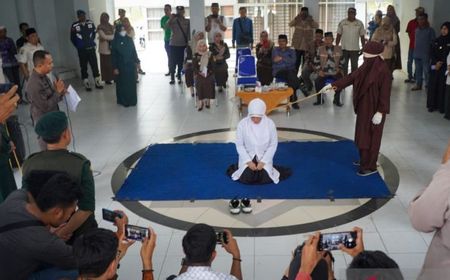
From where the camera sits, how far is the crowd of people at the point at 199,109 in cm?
232

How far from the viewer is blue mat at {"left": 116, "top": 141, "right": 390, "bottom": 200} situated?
5.33 meters

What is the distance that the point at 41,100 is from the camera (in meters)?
5.25

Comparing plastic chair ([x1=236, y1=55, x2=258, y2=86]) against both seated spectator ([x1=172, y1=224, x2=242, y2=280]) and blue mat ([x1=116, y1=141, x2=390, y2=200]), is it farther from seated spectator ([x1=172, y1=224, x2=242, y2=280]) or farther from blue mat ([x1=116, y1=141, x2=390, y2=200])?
seated spectator ([x1=172, y1=224, x2=242, y2=280])

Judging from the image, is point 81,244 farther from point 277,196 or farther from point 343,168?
point 343,168

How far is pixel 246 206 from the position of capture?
16.3ft

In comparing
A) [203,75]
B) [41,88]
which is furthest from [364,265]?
[203,75]

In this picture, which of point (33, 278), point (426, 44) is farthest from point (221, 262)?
point (426, 44)

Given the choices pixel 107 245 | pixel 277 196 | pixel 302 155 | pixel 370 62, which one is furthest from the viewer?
pixel 302 155

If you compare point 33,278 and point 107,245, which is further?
point 33,278

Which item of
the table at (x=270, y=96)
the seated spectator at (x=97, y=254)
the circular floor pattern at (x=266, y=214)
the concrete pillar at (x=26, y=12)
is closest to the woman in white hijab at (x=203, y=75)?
the table at (x=270, y=96)

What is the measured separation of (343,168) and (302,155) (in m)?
0.68

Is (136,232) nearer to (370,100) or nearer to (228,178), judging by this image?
(228,178)

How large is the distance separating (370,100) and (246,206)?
1965mm

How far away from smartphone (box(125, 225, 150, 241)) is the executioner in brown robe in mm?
3764
